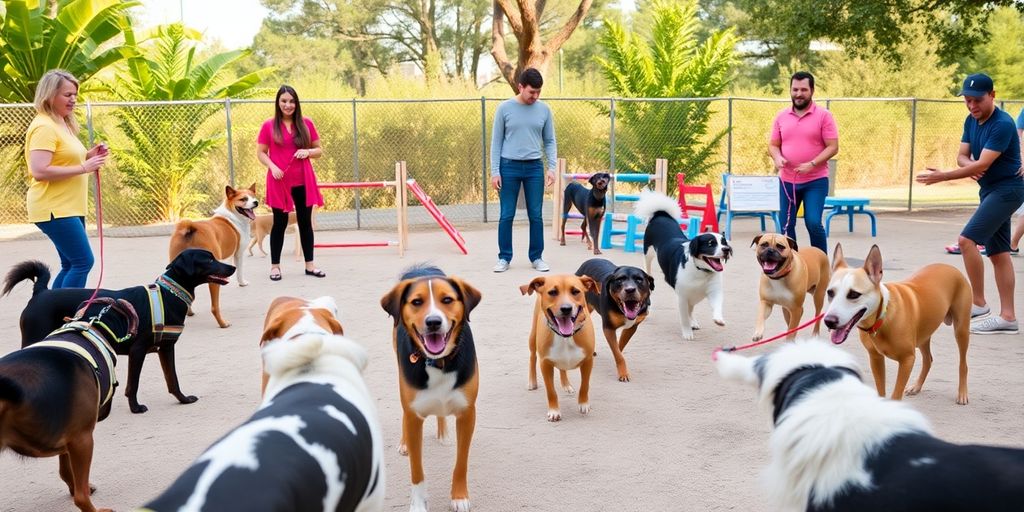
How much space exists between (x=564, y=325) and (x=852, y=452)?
2294 mm

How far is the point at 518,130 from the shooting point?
8508 millimetres

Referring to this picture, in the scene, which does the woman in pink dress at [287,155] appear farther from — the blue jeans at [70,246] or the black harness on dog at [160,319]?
the black harness on dog at [160,319]

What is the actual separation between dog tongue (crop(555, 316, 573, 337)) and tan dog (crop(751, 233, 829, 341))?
1.91 metres

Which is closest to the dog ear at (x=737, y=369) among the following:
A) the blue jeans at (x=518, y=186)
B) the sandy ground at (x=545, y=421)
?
the sandy ground at (x=545, y=421)

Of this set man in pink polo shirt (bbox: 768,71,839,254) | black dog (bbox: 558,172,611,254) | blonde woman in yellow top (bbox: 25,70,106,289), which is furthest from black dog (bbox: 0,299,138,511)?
black dog (bbox: 558,172,611,254)

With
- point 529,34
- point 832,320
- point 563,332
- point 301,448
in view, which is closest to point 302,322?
point 301,448

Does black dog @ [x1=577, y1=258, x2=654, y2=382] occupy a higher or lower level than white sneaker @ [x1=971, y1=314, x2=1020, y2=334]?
higher

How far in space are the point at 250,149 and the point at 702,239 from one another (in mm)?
13366

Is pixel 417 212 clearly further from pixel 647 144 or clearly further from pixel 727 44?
pixel 727 44

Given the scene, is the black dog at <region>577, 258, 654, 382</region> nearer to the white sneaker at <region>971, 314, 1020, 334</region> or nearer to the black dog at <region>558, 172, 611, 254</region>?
the white sneaker at <region>971, 314, 1020, 334</region>

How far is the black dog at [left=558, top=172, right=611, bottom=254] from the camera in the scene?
10805 millimetres

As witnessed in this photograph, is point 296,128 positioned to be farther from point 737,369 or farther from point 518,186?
point 737,369

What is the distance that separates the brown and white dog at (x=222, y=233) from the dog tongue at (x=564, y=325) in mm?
3660

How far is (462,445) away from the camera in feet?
11.5
